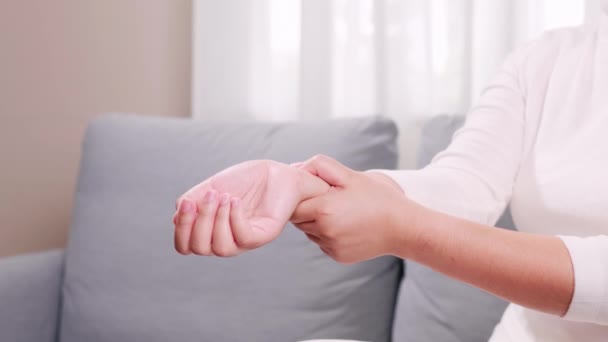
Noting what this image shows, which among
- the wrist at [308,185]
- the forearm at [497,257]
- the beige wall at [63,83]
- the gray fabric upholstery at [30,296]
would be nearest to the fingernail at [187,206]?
the wrist at [308,185]

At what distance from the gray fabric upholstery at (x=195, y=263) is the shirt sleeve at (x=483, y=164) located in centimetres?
40

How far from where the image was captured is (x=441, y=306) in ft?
3.80

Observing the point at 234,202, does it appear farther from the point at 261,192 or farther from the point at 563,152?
the point at 563,152

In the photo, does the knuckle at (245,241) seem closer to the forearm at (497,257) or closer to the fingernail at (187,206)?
the fingernail at (187,206)

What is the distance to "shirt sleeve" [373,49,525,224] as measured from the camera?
0.77m

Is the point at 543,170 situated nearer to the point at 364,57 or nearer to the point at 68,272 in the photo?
the point at 364,57

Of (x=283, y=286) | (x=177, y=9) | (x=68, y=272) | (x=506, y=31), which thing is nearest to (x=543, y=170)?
(x=283, y=286)

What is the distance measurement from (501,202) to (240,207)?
427 mm

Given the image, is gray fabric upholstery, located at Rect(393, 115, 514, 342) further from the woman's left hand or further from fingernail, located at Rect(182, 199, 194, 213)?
fingernail, located at Rect(182, 199, 194, 213)

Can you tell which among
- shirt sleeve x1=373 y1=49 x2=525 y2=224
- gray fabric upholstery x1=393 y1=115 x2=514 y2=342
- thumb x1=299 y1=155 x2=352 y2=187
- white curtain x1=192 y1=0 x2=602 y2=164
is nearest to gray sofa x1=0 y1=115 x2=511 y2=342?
gray fabric upholstery x1=393 y1=115 x2=514 y2=342

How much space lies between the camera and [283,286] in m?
1.22

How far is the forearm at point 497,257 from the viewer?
0.61 metres

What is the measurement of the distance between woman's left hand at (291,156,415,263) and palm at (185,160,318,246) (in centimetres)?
3

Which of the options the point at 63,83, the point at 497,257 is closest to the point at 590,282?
the point at 497,257
